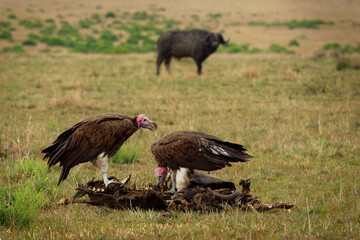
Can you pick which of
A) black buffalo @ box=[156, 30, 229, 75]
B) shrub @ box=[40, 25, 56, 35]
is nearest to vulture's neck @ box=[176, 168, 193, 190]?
black buffalo @ box=[156, 30, 229, 75]

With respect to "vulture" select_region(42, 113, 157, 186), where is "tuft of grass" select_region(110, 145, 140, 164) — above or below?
below

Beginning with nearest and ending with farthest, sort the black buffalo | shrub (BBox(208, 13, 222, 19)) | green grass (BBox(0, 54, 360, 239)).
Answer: green grass (BBox(0, 54, 360, 239)) → the black buffalo → shrub (BBox(208, 13, 222, 19))

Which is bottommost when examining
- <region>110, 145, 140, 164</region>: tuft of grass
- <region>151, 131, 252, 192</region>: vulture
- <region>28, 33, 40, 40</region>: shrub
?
<region>110, 145, 140, 164</region>: tuft of grass

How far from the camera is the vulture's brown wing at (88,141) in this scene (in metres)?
5.52

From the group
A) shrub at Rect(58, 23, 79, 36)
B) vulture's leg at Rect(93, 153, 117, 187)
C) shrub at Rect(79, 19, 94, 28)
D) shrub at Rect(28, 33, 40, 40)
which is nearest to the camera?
vulture's leg at Rect(93, 153, 117, 187)

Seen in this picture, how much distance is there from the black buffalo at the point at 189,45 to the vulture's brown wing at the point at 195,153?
13.9 metres

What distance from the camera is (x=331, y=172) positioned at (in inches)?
278

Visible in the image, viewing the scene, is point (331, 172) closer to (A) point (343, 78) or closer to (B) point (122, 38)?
(A) point (343, 78)

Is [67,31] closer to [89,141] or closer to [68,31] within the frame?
[68,31]

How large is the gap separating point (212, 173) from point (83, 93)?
27.4 ft

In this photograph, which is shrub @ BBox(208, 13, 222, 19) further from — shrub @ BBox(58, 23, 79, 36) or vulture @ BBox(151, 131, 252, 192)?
vulture @ BBox(151, 131, 252, 192)

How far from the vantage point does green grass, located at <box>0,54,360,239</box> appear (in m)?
4.66

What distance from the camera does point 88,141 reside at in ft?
18.2

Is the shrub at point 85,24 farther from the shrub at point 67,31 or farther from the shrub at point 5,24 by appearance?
the shrub at point 5,24
